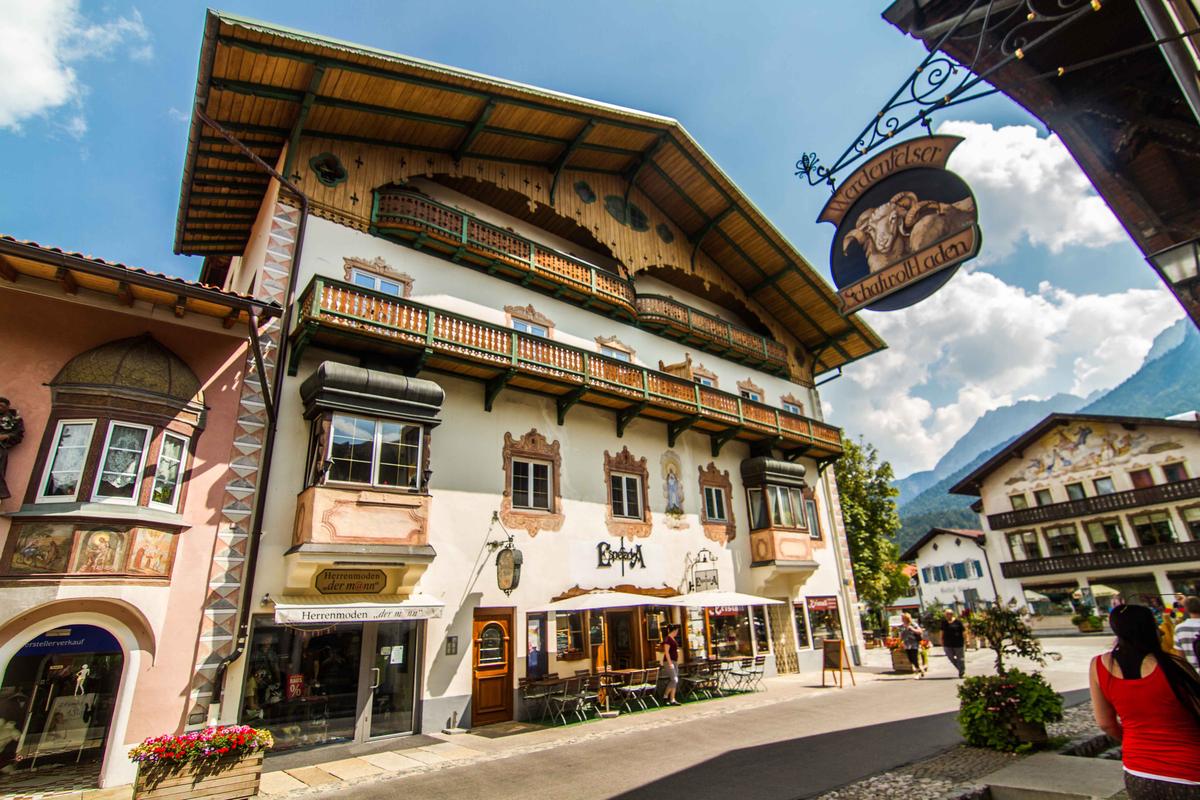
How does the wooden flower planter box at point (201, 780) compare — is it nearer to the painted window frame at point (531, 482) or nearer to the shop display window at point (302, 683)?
the shop display window at point (302, 683)

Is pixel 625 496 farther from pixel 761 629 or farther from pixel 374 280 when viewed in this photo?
pixel 374 280

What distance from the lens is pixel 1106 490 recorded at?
38812mm

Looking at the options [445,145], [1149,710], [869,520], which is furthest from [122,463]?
[869,520]

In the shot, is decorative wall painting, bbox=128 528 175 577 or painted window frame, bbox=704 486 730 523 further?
painted window frame, bbox=704 486 730 523

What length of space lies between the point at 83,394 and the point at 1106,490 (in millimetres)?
49903

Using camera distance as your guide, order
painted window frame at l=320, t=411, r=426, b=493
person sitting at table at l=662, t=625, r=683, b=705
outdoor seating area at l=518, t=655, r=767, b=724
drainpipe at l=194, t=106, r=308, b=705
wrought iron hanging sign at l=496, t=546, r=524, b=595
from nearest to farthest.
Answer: drainpipe at l=194, t=106, r=308, b=705
painted window frame at l=320, t=411, r=426, b=493
wrought iron hanging sign at l=496, t=546, r=524, b=595
outdoor seating area at l=518, t=655, r=767, b=724
person sitting at table at l=662, t=625, r=683, b=705

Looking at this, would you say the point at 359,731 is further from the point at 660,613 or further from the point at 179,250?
the point at 179,250

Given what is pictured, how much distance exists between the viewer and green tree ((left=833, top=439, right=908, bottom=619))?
34.8m

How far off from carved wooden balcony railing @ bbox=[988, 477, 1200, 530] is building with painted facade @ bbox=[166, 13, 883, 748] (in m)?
25.6

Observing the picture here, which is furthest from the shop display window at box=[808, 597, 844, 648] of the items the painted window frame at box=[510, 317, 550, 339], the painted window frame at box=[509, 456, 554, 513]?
the painted window frame at box=[510, 317, 550, 339]

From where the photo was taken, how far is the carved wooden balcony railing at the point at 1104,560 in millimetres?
35000

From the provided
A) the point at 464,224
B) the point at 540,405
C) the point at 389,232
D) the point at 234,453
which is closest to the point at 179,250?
the point at 389,232

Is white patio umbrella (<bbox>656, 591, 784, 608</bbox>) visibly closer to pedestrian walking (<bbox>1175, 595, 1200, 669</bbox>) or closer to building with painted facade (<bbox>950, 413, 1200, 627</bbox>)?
pedestrian walking (<bbox>1175, 595, 1200, 669</bbox>)

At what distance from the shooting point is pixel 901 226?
6.60m
